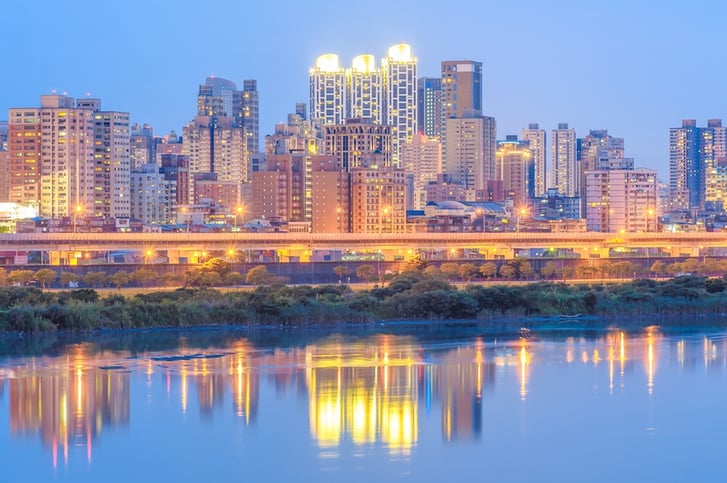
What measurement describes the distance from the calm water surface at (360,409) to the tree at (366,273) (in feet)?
96.3

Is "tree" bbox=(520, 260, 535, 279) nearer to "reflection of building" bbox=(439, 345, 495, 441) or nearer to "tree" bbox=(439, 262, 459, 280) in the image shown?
"tree" bbox=(439, 262, 459, 280)

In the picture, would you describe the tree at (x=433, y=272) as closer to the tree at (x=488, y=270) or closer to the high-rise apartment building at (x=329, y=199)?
the tree at (x=488, y=270)

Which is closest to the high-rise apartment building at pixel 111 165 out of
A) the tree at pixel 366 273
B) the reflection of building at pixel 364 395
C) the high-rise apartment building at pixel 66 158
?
the high-rise apartment building at pixel 66 158

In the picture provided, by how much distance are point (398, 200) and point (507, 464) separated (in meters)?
131

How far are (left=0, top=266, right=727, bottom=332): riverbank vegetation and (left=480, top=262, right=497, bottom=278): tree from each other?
16.4m

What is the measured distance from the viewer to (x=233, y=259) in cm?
8488

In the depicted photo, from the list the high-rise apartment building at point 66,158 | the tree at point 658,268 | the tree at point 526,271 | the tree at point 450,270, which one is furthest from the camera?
the high-rise apartment building at point 66,158

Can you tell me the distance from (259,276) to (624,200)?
113 meters

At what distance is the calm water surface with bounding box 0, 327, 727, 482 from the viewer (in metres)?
25.7

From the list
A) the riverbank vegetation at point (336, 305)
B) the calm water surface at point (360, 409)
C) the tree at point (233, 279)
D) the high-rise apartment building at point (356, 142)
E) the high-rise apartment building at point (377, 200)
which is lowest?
the calm water surface at point (360, 409)

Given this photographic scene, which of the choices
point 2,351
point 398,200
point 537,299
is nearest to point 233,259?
point 537,299

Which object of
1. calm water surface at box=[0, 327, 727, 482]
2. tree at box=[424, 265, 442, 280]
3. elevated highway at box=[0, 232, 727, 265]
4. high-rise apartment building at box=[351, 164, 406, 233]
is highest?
A: high-rise apartment building at box=[351, 164, 406, 233]

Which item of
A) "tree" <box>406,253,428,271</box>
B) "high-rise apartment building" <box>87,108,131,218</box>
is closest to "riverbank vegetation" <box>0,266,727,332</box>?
"tree" <box>406,253,428,271</box>

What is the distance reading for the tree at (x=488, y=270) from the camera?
73500 millimetres
